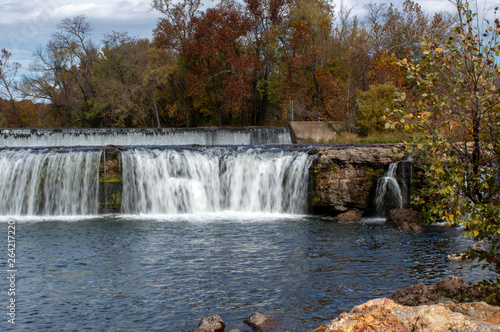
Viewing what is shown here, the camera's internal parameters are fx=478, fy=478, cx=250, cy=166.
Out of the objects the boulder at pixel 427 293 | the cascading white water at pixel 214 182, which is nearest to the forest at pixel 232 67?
the cascading white water at pixel 214 182

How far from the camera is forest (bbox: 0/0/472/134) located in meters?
35.3

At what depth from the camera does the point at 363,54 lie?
35.0m

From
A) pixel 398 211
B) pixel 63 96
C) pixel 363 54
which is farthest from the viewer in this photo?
pixel 63 96

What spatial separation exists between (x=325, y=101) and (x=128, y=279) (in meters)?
28.1

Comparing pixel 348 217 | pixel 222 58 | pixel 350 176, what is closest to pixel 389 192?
pixel 350 176

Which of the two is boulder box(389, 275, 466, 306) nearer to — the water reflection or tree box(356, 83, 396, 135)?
the water reflection

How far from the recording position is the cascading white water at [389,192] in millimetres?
17219

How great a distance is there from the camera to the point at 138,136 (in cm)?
2939

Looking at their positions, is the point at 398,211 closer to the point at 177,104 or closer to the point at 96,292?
the point at 96,292

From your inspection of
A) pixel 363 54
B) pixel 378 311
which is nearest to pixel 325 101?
pixel 363 54

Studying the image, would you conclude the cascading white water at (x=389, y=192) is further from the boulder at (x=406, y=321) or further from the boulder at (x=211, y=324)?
the boulder at (x=406, y=321)

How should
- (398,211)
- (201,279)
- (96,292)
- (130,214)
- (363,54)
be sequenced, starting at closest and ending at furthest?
(96,292)
(201,279)
(398,211)
(130,214)
(363,54)

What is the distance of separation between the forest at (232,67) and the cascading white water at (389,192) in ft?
44.1

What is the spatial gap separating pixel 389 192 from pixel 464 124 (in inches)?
464
